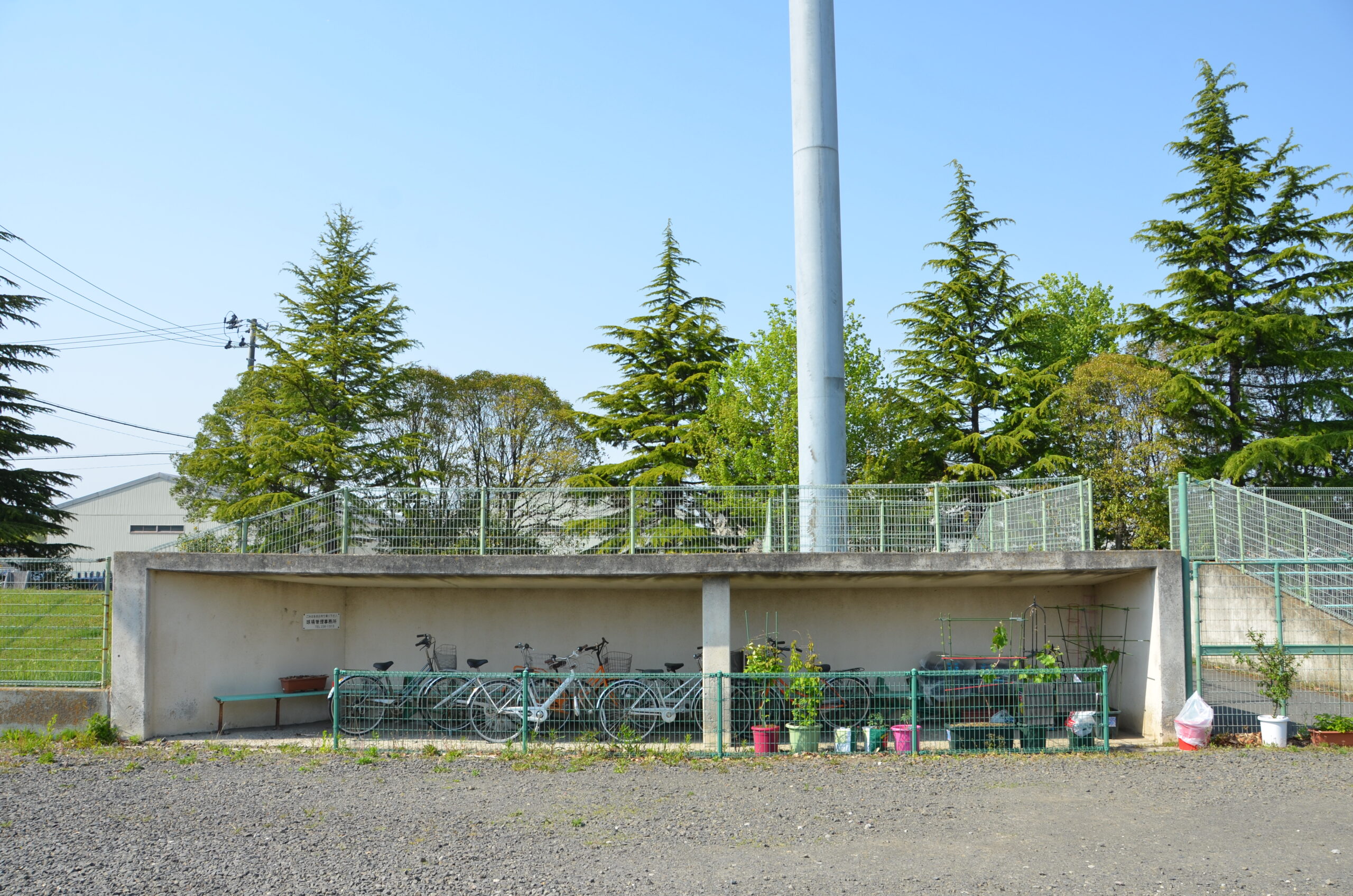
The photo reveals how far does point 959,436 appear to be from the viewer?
29.0 m

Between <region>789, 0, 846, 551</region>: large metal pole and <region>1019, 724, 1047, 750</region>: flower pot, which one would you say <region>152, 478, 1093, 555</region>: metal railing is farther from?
<region>789, 0, 846, 551</region>: large metal pole

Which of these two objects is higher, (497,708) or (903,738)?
(497,708)

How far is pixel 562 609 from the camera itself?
52.0 feet

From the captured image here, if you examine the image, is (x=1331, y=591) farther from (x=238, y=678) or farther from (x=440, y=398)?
(x=440, y=398)

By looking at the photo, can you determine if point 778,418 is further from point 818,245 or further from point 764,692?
point 764,692

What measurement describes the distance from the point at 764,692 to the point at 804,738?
754mm

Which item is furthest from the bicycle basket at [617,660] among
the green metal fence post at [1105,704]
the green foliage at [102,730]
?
the green metal fence post at [1105,704]

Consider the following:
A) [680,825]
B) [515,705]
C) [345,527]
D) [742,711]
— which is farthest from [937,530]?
[345,527]

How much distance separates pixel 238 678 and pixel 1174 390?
22.2 metres

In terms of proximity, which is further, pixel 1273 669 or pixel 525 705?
pixel 1273 669

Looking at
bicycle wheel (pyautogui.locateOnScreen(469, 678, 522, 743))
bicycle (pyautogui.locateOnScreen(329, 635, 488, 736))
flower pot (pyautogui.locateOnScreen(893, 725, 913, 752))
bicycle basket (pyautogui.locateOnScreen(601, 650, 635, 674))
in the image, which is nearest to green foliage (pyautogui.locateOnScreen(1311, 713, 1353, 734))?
flower pot (pyautogui.locateOnScreen(893, 725, 913, 752))

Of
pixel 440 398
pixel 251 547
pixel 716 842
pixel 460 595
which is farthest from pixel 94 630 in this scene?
pixel 440 398

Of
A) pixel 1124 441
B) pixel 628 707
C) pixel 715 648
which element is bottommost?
pixel 628 707

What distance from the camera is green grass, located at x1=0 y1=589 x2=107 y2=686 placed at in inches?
529
